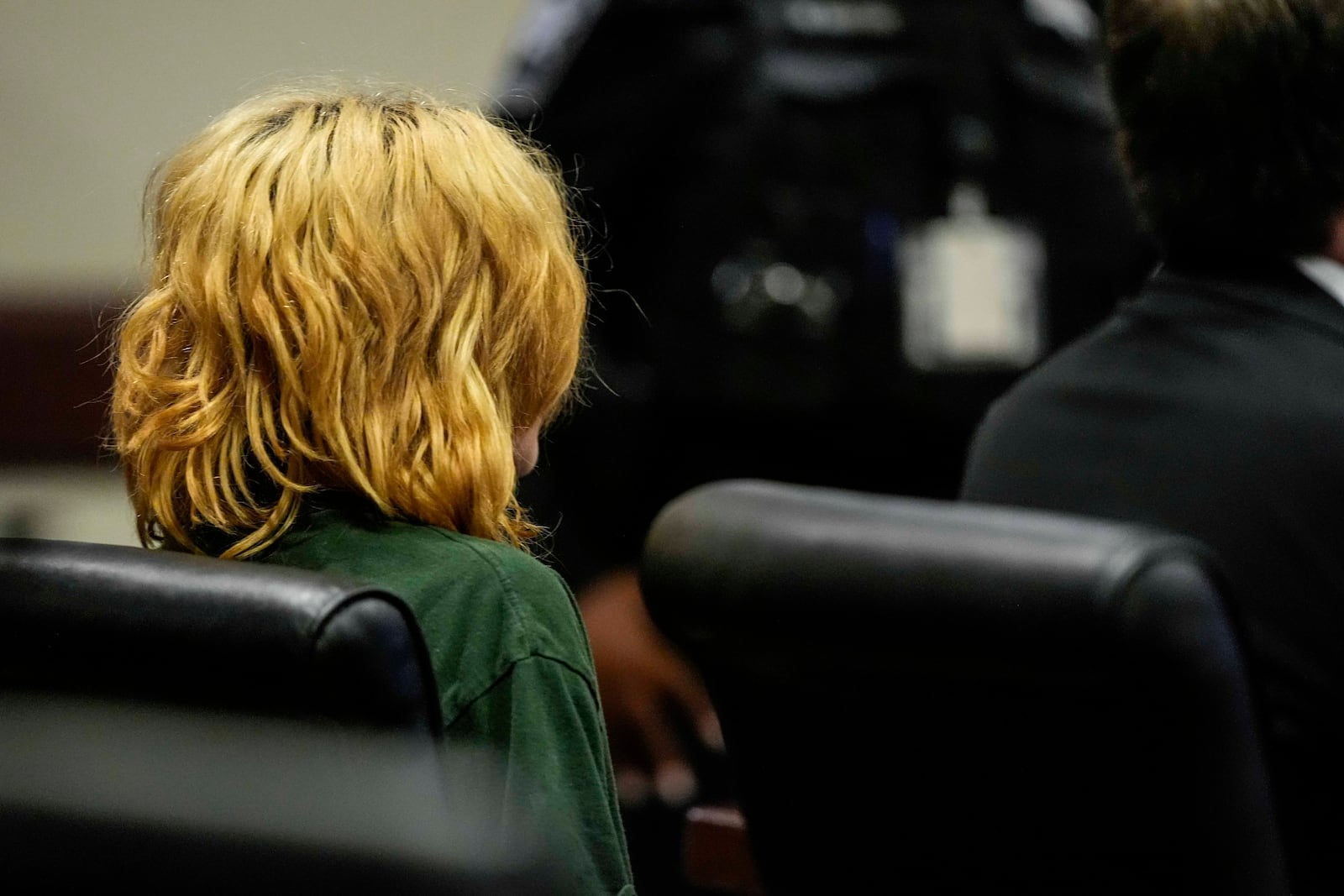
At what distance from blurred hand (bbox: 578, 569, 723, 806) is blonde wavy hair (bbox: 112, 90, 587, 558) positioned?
4.40ft

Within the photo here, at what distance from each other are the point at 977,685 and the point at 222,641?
304 mm

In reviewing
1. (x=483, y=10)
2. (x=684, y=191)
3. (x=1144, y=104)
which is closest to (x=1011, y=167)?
(x=684, y=191)

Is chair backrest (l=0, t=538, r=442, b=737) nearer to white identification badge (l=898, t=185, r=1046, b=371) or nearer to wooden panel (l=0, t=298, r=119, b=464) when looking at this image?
wooden panel (l=0, t=298, r=119, b=464)

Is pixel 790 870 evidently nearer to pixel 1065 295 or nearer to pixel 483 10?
pixel 1065 295

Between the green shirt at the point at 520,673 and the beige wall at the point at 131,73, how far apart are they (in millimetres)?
1793

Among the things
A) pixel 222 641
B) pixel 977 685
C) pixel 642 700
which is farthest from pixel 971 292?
pixel 222 641

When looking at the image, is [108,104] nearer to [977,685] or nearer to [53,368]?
[53,368]

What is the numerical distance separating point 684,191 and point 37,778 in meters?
2.32

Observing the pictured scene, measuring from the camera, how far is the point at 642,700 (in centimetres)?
224

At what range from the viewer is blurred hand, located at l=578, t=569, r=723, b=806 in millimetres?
2182

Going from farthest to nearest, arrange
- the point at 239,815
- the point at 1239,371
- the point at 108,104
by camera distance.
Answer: the point at 108,104, the point at 1239,371, the point at 239,815

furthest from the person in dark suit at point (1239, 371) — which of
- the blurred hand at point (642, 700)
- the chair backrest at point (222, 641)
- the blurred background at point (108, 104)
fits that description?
the blurred background at point (108, 104)

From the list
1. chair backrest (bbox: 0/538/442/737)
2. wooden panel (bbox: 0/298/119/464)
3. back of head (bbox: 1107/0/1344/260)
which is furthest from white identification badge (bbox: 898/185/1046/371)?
chair backrest (bbox: 0/538/442/737)

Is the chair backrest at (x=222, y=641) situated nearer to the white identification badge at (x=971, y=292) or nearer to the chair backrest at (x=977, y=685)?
the chair backrest at (x=977, y=685)
